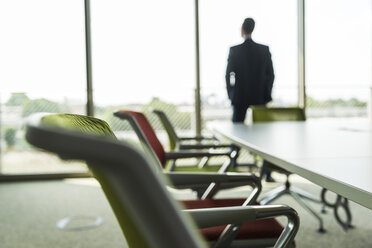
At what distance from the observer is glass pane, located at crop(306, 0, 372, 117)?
450cm

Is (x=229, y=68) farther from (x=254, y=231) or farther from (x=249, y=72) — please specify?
(x=254, y=231)

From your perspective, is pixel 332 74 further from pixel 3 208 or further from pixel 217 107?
pixel 3 208

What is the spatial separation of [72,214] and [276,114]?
1997 mm

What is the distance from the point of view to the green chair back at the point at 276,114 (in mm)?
3010

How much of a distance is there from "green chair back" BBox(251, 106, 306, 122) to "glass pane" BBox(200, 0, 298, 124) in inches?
52.5

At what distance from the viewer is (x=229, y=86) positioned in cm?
369

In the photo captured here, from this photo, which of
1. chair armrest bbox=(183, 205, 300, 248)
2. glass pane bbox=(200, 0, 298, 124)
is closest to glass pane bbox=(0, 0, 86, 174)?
glass pane bbox=(200, 0, 298, 124)

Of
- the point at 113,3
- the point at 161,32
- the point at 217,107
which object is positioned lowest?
the point at 217,107

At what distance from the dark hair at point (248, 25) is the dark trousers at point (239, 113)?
83 cm

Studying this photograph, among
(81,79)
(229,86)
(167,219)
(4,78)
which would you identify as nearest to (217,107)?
(229,86)

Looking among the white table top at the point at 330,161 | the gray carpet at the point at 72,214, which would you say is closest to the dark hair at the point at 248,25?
the gray carpet at the point at 72,214

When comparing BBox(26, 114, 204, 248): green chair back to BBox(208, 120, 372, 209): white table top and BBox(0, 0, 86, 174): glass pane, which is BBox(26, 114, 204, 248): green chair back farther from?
BBox(0, 0, 86, 174): glass pane

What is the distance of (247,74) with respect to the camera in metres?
3.67

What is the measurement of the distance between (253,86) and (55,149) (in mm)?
3585
